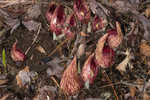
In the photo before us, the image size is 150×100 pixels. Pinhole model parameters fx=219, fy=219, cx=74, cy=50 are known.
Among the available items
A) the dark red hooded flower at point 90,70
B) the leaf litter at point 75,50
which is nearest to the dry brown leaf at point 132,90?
the leaf litter at point 75,50

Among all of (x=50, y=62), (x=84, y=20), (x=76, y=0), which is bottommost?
(x=50, y=62)

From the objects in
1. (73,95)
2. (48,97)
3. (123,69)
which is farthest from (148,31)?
(48,97)

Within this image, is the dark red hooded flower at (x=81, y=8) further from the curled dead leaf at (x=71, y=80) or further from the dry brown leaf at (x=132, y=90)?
the dry brown leaf at (x=132, y=90)

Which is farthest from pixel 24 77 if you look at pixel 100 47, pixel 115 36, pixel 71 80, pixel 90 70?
pixel 115 36

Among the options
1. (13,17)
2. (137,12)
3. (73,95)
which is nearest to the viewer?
(73,95)

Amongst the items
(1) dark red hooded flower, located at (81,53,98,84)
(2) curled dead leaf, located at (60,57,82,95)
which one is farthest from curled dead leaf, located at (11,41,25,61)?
(1) dark red hooded flower, located at (81,53,98,84)

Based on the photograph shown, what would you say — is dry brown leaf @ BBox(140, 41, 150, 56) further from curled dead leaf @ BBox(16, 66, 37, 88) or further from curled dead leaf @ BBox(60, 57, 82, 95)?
curled dead leaf @ BBox(16, 66, 37, 88)

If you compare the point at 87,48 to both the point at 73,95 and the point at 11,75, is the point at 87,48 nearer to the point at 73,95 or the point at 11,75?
the point at 73,95

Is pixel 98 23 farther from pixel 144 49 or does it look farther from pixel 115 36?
pixel 144 49
